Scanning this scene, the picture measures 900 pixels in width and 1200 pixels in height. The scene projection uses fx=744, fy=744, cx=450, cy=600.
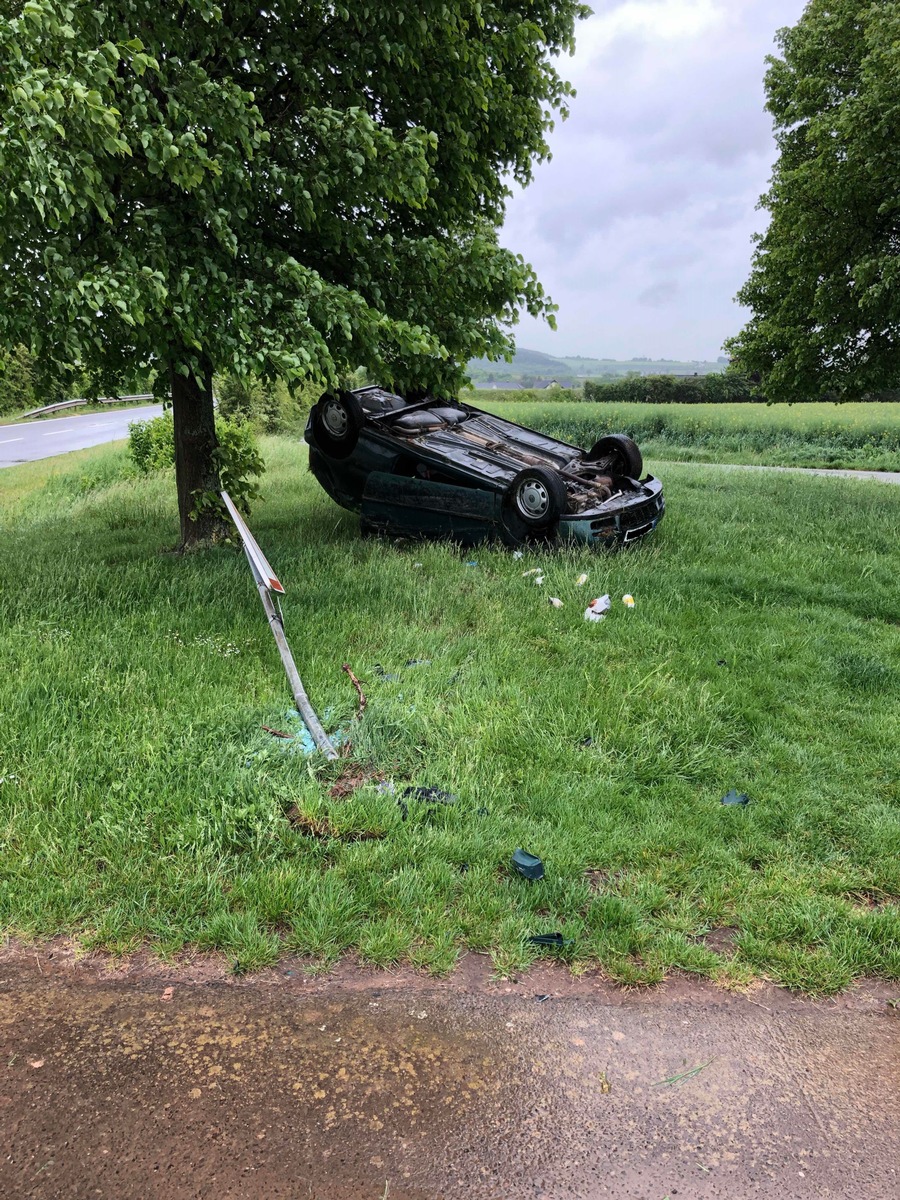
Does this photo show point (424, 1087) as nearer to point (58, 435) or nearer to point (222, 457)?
point (222, 457)

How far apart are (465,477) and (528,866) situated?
4.82m

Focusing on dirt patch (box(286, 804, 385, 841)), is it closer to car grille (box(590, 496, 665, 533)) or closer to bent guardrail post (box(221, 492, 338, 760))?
bent guardrail post (box(221, 492, 338, 760))

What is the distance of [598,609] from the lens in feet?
18.5

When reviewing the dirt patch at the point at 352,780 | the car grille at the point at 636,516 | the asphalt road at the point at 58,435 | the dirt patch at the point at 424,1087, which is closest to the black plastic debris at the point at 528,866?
the dirt patch at the point at 424,1087

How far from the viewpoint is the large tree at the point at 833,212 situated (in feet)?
31.6

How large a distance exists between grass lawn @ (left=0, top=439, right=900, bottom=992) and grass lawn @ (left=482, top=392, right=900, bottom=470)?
17024 millimetres

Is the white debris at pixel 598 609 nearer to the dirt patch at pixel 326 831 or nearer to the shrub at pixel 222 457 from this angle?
the dirt patch at pixel 326 831

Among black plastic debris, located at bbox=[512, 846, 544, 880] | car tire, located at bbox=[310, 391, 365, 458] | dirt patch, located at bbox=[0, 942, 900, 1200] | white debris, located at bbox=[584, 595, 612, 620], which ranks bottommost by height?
dirt patch, located at bbox=[0, 942, 900, 1200]

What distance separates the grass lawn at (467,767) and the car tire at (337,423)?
1.77 metres

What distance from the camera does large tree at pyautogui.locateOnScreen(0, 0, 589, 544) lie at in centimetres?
416

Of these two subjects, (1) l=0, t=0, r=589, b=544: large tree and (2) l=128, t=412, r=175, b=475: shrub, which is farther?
(2) l=128, t=412, r=175, b=475: shrub

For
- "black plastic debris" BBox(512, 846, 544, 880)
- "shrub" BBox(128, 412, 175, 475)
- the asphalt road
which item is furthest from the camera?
the asphalt road

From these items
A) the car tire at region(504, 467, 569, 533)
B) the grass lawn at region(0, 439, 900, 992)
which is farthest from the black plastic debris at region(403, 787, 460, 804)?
the car tire at region(504, 467, 569, 533)

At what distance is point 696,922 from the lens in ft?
8.95
